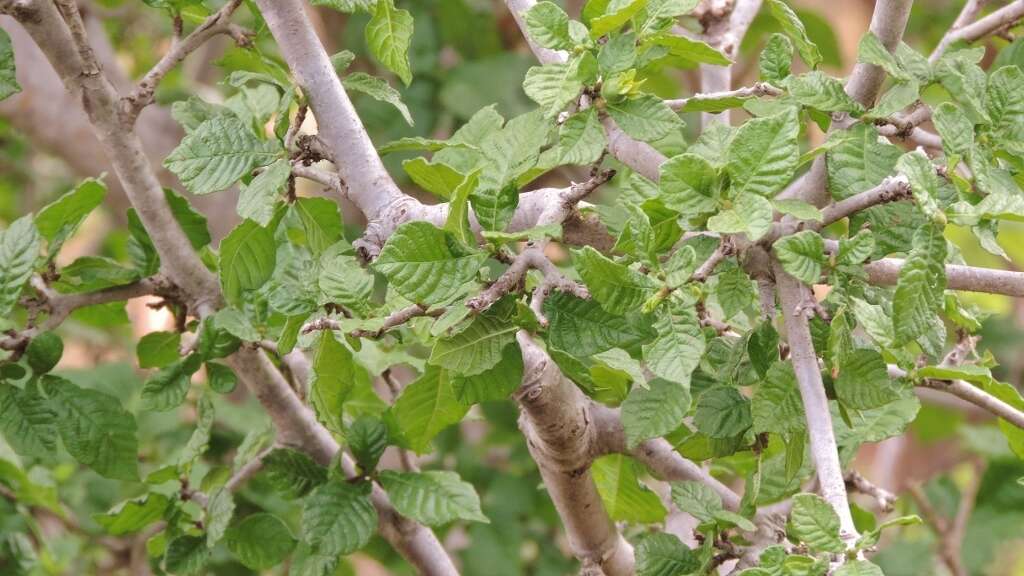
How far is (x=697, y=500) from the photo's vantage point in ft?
2.34

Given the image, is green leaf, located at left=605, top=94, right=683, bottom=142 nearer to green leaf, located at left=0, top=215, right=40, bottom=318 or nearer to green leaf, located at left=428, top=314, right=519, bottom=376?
green leaf, located at left=428, top=314, right=519, bottom=376

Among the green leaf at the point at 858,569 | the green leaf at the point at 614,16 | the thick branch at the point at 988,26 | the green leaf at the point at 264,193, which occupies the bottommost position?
the green leaf at the point at 858,569

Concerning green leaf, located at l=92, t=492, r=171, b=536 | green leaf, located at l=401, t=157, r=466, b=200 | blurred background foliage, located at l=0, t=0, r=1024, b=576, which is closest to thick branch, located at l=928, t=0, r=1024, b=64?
blurred background foliage, located at l=0, t=0, r=1024, b=576

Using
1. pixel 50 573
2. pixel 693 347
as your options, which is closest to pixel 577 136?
pixel 693 347

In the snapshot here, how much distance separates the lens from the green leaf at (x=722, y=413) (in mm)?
684

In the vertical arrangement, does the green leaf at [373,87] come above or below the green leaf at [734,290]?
above

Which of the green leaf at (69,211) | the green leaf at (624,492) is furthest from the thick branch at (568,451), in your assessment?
the green leaf at (69,211)

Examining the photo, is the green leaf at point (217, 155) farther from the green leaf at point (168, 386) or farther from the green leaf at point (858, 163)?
the green leaf at point (858, 163)

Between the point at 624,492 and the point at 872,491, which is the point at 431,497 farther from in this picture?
the point at 872,491

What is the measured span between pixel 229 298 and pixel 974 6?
0.59 metres

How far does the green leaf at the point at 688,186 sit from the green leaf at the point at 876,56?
13 centimetres

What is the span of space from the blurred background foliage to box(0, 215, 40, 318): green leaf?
0.18m

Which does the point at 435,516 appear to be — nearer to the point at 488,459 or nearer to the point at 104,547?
the point at 104,547

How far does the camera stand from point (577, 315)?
608 mm
